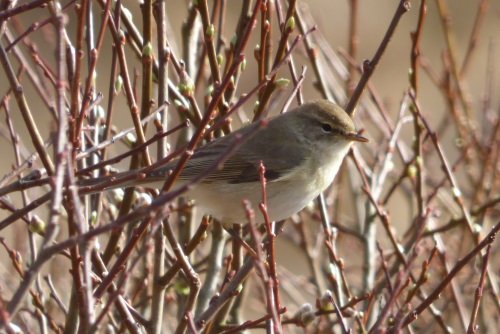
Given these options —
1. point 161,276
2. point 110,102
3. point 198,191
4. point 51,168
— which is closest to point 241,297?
point 198,191

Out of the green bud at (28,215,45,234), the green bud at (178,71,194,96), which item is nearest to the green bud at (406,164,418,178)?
the green bud at (178,71,194,96)

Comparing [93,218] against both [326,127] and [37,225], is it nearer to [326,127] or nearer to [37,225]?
[37,225]

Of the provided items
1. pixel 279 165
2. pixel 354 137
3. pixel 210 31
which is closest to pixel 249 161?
pixel 279 165

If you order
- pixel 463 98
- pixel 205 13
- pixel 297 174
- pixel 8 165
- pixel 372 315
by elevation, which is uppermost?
pixel 8 165

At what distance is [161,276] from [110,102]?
0.79 meters

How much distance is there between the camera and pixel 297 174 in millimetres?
3961

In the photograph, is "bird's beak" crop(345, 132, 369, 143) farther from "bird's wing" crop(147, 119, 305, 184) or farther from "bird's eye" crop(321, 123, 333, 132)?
"bird's wing" crop(147, 119, 305, 184)

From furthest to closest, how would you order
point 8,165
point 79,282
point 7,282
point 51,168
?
1. point 8,165
2. point 7,282
3. point 51,168
4. point 79,282

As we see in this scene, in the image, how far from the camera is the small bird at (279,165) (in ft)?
12.5

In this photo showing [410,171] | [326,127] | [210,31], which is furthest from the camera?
[326,127]

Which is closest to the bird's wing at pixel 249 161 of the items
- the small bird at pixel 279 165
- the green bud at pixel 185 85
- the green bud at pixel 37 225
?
the small bird at pixel 279 165

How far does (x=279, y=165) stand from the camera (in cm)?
402

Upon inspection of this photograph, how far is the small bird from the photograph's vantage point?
380 cm

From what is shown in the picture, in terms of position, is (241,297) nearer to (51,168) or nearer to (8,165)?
(51,168)
